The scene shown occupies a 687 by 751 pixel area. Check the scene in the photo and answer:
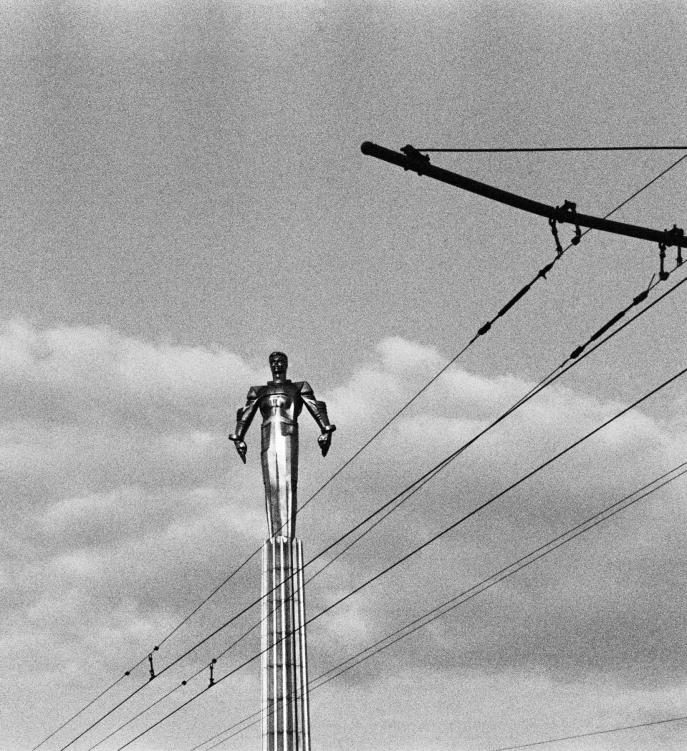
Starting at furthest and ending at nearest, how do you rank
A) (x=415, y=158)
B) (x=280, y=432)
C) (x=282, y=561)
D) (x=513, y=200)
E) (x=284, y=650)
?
1. (x=280, y=432)
2. (x=282, y=561)
3. (x=284, y=650)
4. (x=513, y=200)
5. (x=415, y=158)

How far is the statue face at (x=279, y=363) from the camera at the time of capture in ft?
110

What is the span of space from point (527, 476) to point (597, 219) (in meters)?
3.12

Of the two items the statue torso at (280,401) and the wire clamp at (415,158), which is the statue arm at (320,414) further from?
the wire clamp at (415,158)

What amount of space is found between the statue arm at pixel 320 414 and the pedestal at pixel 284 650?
2.69 metres

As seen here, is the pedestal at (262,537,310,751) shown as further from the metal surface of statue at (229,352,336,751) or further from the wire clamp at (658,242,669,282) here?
the wire clamp at (658,242,669,282)

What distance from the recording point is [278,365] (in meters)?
33.6

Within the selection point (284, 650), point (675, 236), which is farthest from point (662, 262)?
point (284, 650)

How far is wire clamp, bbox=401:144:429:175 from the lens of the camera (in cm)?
1323

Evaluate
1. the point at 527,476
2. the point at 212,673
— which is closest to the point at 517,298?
the point at 527,476

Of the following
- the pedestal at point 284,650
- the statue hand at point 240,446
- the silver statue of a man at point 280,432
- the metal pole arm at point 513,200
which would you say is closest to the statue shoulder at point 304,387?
the silver statue of a man at point 280,432

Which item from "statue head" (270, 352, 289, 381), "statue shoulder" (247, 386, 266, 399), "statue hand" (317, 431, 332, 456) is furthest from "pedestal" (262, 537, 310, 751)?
"statue head" (270, 352, 289, 381)

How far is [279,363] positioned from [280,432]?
6.25 ft

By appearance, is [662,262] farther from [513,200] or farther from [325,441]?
[325,441]

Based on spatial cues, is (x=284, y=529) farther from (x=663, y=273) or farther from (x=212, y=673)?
(x=663, y=273)
